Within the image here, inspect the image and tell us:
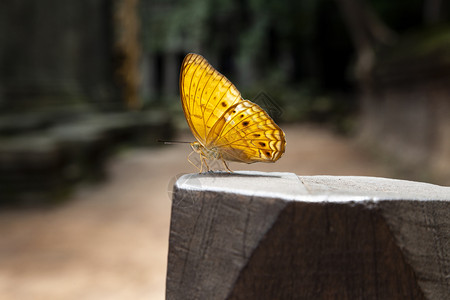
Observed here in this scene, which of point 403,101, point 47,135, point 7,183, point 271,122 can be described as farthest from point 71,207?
point 403,101

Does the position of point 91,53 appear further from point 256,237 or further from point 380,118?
point 256,237

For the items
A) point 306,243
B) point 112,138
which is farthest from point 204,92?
point 112,138

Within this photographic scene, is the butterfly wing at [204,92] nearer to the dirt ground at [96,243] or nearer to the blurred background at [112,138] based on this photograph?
the blurred background at [112,138]

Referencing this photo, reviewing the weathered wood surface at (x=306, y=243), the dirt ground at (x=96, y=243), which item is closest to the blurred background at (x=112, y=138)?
the dirt ground at (x=96, y=243)

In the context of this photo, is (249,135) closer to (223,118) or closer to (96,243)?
(223,118)

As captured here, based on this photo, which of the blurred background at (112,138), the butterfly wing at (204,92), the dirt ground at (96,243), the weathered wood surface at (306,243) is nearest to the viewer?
the weathered wood surface at (306,243)

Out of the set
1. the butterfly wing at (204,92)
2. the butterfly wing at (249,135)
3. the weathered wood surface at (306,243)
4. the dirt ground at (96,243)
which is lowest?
the weathered wood surface at (306,243)
